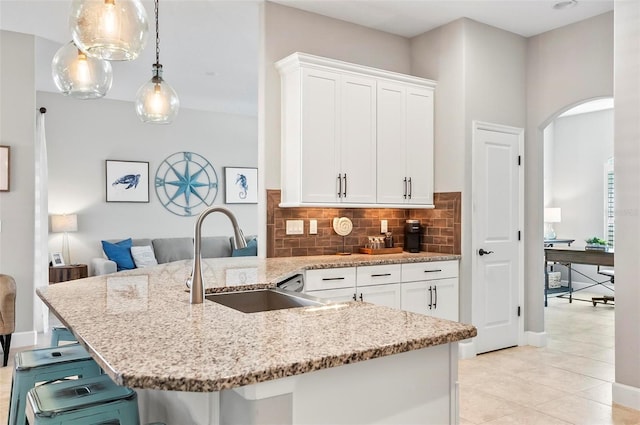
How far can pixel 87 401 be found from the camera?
159 cm

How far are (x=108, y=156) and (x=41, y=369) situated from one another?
230 inches

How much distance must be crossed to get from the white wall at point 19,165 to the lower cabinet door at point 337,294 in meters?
3.13

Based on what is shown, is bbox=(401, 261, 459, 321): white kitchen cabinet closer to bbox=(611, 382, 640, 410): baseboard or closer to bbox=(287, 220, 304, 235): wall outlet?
bbox=(287, 220, 304, 235): wall outlet

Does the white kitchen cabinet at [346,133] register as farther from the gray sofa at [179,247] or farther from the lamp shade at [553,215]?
the lamp shade at [553,215]

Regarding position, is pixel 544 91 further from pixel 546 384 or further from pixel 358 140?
pixel 546 384

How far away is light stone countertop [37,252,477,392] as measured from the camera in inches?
45.6

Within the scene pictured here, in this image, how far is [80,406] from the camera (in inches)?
61.5

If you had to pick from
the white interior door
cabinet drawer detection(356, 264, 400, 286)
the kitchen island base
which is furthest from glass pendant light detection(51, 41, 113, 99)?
the white interior door

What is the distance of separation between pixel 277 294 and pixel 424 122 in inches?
109

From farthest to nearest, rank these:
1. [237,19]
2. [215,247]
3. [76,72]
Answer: [215,247] → [237,19] → [76,72]

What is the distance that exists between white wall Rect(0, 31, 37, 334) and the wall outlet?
8.90 feet

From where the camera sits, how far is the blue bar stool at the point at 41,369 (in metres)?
1.95

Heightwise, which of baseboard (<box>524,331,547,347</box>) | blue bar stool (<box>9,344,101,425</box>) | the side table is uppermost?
blue bar stool (<box>9,344,101,425</box>)

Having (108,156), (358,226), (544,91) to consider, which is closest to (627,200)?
(544,91)
